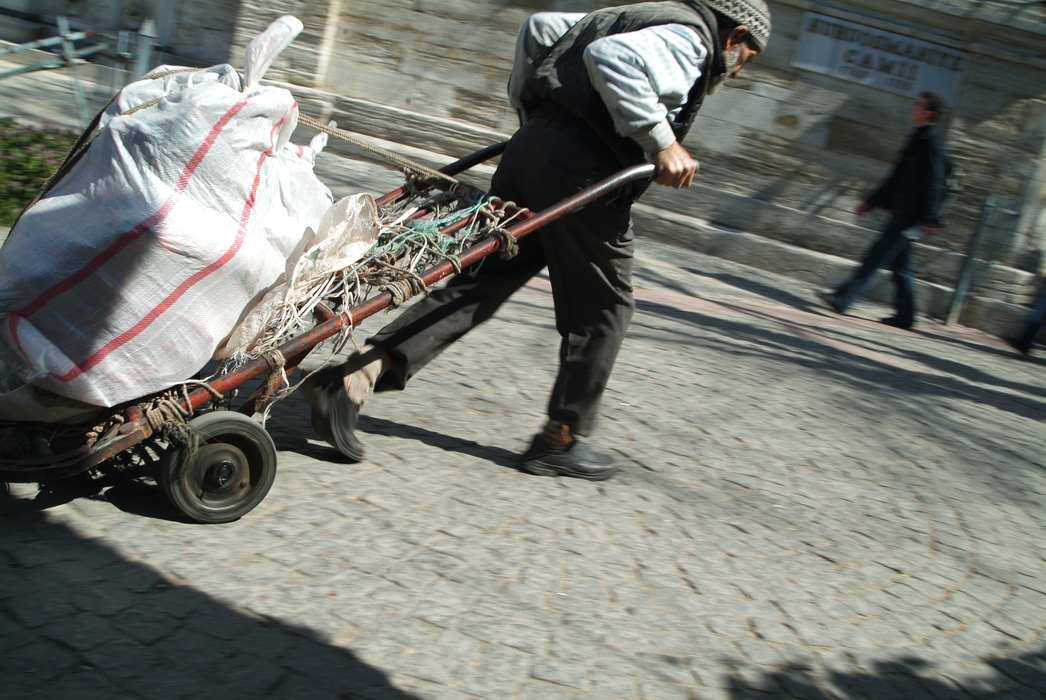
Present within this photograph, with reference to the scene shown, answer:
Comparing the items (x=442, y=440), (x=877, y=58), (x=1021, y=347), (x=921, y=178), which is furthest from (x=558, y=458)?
(x=877, y=58)

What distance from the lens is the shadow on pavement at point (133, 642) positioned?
2170 mm

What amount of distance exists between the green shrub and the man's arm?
393cm

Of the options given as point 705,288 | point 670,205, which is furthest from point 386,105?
point 705,288

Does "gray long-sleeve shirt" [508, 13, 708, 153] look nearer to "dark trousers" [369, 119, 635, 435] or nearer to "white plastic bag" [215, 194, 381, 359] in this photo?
"dark trousers" [369, 119, 635, 435]

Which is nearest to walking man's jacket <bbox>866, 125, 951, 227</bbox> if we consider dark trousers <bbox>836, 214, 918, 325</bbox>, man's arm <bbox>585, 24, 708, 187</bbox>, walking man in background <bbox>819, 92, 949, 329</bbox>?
walking man in background <bbox>819, 92, 949, 329</bbox>

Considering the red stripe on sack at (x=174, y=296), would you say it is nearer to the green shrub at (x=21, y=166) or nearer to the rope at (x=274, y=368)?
the rope at (x=274, y=368)

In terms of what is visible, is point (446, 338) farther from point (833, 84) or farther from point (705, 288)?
point (833, 84)

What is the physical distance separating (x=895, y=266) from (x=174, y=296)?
732 centimetres

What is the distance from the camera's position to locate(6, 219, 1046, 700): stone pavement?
2391 millimetres

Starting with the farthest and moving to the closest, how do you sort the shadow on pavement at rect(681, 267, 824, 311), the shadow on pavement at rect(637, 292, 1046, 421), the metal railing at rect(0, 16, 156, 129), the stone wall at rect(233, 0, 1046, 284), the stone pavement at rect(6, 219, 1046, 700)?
the stone wall at rect(233, 0, 1046, 284) → the shadow on pavement at rect(681, 267, 824, 311) → the metal railing at rect(0, 16, 156, 129) → the shadow on pavement at rect(637, 292, 1046, 421) → the stone pavement at rect(6, 219, 1046, 700)

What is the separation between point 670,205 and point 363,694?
27.2 ft

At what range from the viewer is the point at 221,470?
9.19ft

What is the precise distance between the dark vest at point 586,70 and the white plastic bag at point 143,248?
96 cm

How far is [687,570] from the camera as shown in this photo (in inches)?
126
